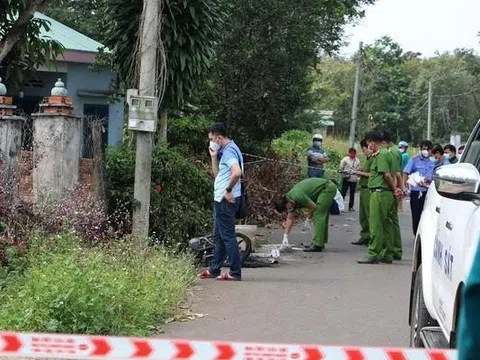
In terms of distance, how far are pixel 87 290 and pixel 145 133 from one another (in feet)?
11.8

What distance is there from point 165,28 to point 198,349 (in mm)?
7412

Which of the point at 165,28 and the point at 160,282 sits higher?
the point at 165,28

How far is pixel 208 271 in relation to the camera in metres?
10.0

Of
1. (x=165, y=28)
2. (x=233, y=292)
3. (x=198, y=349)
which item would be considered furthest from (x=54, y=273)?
(x=165, y=28)

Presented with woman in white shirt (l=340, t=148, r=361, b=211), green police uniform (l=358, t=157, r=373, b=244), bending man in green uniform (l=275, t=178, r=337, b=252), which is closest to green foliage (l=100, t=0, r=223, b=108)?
bending man in green uniform (l=275, t=178, r=337, b=252)

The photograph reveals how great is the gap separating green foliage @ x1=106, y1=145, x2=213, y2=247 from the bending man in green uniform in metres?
1.52

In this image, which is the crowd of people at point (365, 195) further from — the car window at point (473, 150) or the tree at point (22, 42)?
the car window at point (473, 150)

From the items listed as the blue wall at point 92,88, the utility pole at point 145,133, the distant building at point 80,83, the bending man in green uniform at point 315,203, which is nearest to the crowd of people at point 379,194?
the bending man in green uniform at point 315,203

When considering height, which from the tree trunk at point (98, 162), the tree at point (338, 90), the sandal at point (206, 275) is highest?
the tree at point (338, 90)

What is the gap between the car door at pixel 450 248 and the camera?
4.02 meters

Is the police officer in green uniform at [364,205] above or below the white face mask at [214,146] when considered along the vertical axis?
below

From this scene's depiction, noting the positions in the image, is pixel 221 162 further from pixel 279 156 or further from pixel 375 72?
pixel 375 72

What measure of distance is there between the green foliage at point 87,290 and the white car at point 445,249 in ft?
7.80

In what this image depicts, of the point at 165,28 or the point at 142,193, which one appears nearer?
the point at 142,193
